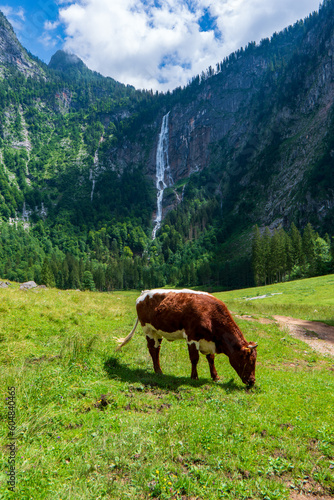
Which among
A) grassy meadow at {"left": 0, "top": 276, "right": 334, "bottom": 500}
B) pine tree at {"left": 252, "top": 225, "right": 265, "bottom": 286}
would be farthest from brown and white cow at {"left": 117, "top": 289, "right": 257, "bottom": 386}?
pine tree at {"left": 252, "top": 225, "right": 265, "bottom": 286}

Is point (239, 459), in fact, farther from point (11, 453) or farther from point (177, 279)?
point (177, 279)

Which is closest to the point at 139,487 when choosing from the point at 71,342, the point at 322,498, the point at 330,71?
the point at 322,498

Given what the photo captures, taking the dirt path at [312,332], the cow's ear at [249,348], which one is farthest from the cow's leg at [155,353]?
the dirt path at [312,332]

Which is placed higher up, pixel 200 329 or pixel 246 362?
pixel 200 329

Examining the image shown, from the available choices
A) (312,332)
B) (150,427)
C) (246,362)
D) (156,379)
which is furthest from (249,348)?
(312,332)

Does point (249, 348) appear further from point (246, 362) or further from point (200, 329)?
point (200, 329)

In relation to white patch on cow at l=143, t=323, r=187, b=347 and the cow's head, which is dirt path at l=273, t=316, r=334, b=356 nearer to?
the cow's head

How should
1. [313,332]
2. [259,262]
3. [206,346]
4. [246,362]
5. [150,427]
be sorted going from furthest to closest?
[259,262], [313,332], [206,346], [246,362], [150,427]

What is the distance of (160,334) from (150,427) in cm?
483

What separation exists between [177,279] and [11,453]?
139800 millimetres

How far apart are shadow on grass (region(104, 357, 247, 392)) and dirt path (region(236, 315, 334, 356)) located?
37.3ft

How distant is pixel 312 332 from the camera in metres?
22.1

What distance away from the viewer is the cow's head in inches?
411

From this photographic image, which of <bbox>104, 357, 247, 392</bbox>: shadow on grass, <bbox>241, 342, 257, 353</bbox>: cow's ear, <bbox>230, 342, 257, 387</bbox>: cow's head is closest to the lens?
<bbox>104, 357, 247, 392</bbox>: shadow on grass
